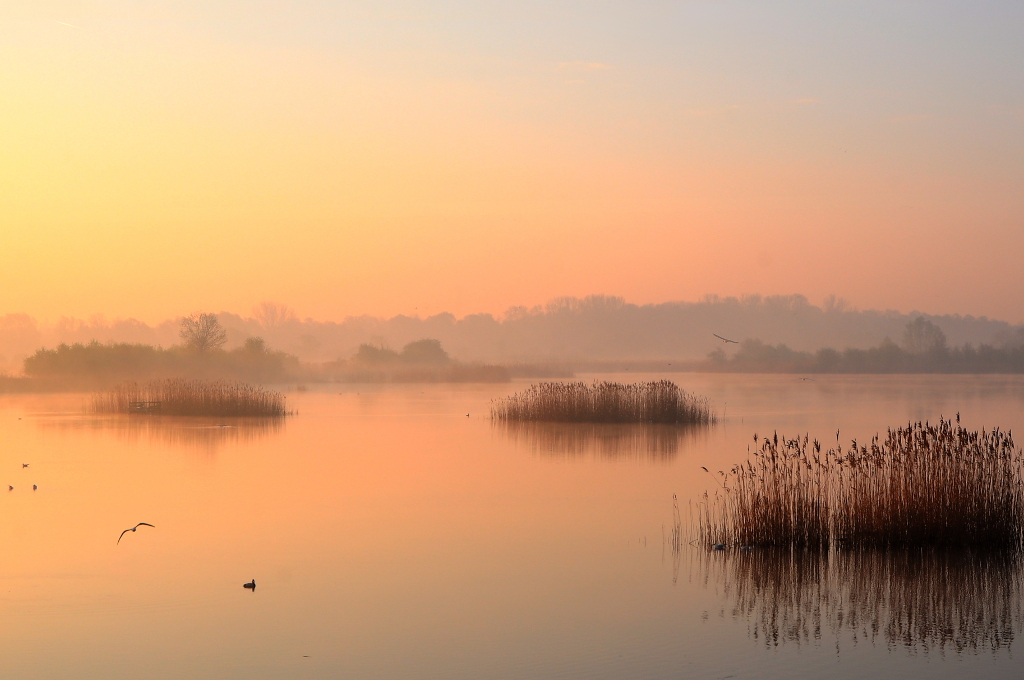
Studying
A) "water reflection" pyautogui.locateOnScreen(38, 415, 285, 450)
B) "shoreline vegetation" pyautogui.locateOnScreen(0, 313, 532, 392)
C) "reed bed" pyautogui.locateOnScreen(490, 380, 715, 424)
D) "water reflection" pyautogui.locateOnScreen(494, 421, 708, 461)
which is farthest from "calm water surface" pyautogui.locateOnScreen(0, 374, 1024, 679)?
"shoreline vegetation" pyautogui.locateOnScreen(0, 313, 532, 392)

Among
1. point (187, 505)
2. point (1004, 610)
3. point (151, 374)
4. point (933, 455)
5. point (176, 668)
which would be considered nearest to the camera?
point (176, 668)

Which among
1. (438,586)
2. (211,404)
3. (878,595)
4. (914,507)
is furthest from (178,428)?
(878,595)

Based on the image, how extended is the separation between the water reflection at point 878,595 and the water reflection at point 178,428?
43.5ft

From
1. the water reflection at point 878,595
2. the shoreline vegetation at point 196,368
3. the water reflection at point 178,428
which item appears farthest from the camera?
the shoreline vegetation at point 196,368

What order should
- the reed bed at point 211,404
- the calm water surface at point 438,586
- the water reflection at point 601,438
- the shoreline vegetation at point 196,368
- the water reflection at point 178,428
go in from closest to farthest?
the calm water surface at point 438,586 → the water reflection at point 601,438 → the water reflection at point 178,428 → the reed bed at point 211,404 → the shoreline vegetation at point 196,368

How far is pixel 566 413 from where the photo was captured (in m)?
24.5

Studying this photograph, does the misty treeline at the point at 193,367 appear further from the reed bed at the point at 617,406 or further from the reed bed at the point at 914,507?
the reed bed at the point at 914,507

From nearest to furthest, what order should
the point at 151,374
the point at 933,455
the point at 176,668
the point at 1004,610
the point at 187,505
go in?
the point at 176,668 → the point at 1004,610 → the point at 933,455 → the point at 187,505 → the point at 151,374

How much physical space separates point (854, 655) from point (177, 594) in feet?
16.2

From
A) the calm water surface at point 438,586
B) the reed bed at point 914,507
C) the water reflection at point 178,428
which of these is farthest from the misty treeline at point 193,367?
the reed bed at point 914,507

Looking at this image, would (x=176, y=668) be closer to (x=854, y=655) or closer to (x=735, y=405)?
(x=854, y=655)

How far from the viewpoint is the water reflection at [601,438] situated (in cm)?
1795

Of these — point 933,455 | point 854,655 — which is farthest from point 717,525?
point 854,655

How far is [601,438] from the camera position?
809 inches
